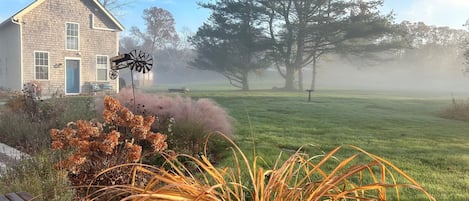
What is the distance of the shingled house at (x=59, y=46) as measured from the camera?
55.9 ft

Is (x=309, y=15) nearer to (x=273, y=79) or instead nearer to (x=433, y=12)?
(x=433, y=12)

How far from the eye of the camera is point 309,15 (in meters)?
27.0

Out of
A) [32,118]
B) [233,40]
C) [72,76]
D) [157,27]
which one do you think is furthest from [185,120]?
[157,27]

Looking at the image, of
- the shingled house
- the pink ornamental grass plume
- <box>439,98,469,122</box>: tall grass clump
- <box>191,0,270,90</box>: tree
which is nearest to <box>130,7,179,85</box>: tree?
<box>191,0,270,90</box>: tree

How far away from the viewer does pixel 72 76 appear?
60.9 feet

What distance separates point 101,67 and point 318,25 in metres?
15.5

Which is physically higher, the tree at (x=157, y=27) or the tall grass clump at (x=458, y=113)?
the tree at (x=157, y=27)

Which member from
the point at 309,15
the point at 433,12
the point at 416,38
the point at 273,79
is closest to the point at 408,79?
the point at 416,38

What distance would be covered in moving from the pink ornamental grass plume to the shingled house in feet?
42.5

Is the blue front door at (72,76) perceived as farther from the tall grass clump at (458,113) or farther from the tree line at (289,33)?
the tall grass clump at (458,113)

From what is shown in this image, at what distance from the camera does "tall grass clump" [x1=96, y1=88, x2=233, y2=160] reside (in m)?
5.15

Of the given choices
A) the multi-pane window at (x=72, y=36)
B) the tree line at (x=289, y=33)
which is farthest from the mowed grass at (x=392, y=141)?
the tree line at (x=289, y=33)

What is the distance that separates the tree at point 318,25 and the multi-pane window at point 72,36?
14.0 metres

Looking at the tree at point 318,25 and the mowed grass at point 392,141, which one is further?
the tree at point 318,25
